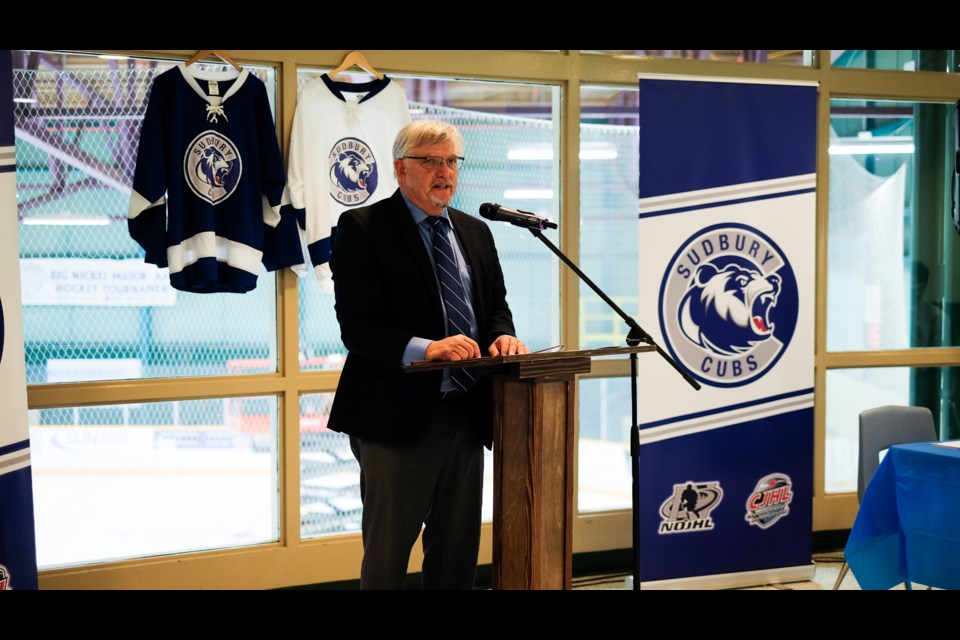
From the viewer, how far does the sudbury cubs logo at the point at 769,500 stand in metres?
4.22

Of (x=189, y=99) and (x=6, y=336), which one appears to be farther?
(x=189, y=99)

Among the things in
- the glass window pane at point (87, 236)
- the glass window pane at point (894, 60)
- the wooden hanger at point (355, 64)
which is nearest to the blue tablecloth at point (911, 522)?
the glass window pane at point (894, 60)

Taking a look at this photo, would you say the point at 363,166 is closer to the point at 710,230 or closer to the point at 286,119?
the point at 286,119

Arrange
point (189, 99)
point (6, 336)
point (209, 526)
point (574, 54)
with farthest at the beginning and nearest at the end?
point (574, 54), point (209, 526), point (189, 99), point (6, 336)

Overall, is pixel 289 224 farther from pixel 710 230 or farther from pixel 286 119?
pixel 710 230

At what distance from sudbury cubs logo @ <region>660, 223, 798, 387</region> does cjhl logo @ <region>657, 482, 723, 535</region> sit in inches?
18.9

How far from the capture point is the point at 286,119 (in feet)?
13.2

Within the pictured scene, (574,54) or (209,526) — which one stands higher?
(574,54)

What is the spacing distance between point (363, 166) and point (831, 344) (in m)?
2.63

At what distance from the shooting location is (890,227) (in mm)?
4988

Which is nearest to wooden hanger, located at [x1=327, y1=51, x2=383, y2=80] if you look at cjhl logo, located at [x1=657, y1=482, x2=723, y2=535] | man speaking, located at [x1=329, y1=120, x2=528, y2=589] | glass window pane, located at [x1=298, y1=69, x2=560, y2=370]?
glass window pane, located at [x1=298, y1=69, x2=560, y2=370]
